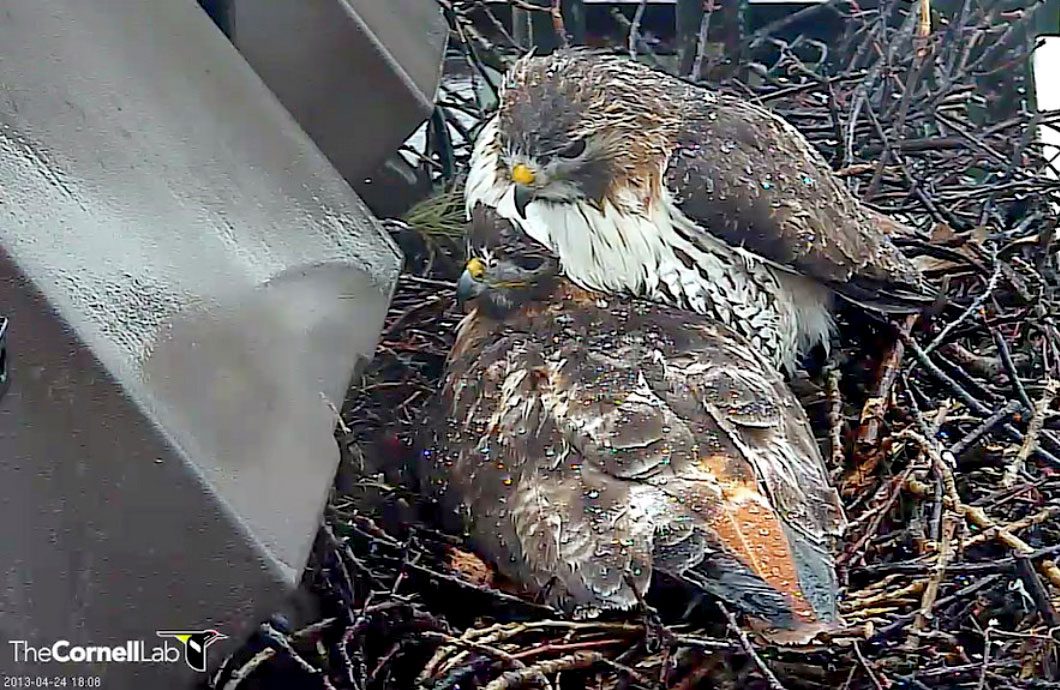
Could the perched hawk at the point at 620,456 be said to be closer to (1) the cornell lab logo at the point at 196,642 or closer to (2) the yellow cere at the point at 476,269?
(2) the yellow cere at the point at 476,269

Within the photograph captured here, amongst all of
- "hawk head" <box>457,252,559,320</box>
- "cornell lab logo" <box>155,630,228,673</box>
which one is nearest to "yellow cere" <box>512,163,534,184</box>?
"hawk head" <box>457,252,559,320</box>

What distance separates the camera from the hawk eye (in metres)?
2.62

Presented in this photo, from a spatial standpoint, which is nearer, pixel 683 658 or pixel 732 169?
pixel 683 658

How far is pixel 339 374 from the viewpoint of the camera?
6.25 feet

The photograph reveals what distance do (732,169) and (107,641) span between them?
1.61 metres

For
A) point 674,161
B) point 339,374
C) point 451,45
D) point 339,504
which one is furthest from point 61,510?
point 451,45

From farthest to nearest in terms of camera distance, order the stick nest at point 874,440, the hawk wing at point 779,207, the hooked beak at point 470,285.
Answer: the hawk wing at point 779,207
the hooked beak at point 470,285
the stick nest at point 874,440

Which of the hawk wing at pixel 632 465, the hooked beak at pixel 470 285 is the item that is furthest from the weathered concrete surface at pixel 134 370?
the hooked beak at pixel 470 285

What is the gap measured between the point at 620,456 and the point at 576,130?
0.81m

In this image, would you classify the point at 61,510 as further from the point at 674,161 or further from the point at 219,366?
the point at 674,161

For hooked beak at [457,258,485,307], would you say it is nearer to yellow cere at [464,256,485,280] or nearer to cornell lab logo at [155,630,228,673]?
yellow cere at [464,256,485,280]

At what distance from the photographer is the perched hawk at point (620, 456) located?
6.34 feet

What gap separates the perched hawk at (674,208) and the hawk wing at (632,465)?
191 millimetres

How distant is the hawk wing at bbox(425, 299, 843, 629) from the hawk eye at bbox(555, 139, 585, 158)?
0.32 m
